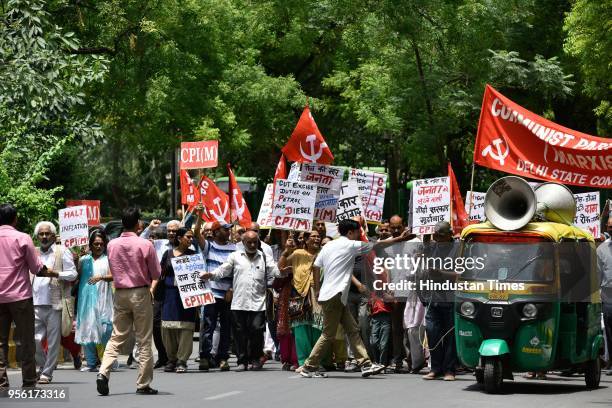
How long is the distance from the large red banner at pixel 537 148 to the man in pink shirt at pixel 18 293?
5.44 meters

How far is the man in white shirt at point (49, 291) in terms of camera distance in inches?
620

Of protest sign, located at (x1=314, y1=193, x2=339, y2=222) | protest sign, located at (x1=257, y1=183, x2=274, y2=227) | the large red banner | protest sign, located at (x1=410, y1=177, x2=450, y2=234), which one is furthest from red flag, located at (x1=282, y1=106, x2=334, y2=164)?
the large red banner

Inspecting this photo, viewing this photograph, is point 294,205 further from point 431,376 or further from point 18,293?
point 18,293

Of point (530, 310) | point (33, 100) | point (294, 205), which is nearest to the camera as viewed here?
point (530, 310)

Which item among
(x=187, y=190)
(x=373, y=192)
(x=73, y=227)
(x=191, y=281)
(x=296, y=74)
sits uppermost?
(x=296, y=74)

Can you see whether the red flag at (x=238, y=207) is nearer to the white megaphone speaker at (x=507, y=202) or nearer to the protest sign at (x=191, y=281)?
the protest sign at (x=191, y=281)

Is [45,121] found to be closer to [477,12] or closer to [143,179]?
[477,12]

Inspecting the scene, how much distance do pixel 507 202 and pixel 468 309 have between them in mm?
1203

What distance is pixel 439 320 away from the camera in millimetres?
15641

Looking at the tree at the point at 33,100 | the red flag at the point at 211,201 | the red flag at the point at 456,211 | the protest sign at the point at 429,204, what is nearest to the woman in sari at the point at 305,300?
the protest sign at the point at 429,204

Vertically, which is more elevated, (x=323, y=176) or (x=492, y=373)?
(x=323, y=176)

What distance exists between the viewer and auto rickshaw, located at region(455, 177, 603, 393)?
13.9 meters

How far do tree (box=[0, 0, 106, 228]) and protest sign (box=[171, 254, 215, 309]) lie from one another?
381 cm

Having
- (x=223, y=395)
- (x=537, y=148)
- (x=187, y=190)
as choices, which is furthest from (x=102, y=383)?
(x=187, y=190)
